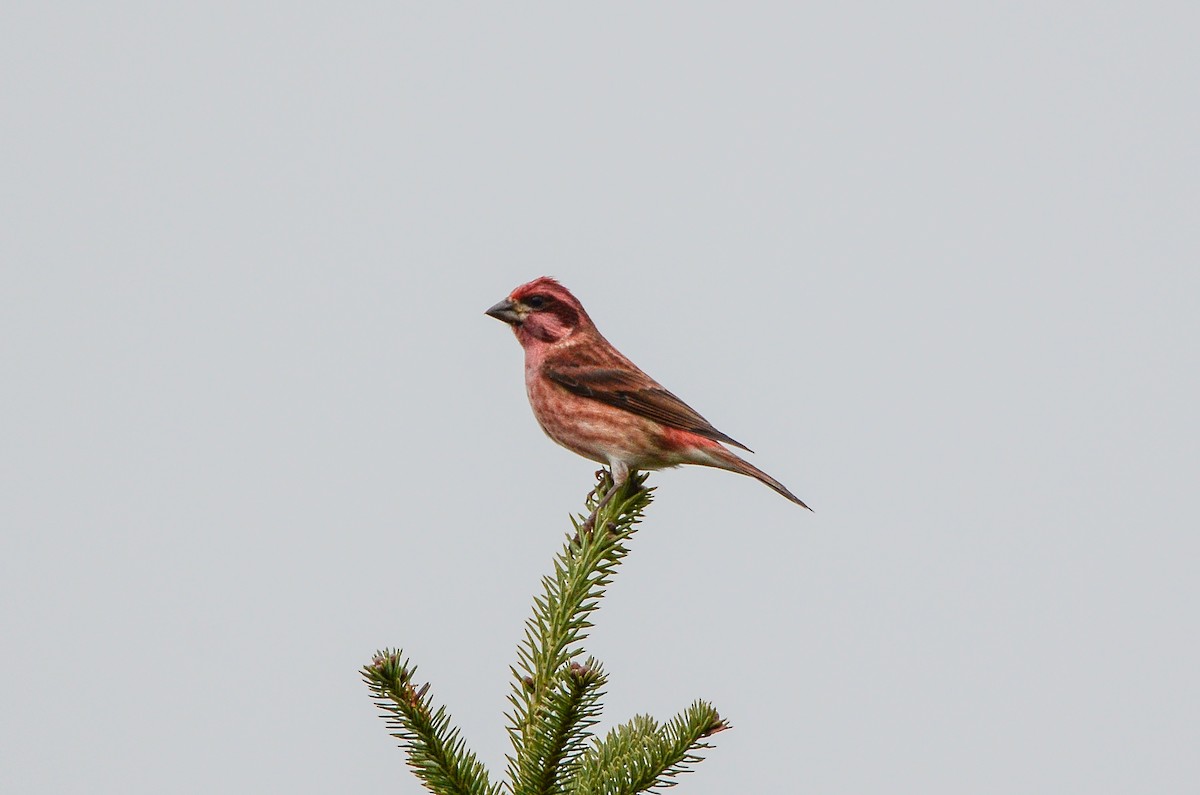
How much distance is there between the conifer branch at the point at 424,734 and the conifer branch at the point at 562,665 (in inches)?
6.3

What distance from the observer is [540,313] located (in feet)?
28.6

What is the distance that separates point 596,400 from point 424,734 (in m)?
4.30

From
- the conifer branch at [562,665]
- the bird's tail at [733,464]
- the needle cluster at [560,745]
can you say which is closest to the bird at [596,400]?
the bird's tail at [733,464]

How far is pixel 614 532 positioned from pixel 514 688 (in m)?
1.33

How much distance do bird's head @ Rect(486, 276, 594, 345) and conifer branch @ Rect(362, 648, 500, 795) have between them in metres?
5.02

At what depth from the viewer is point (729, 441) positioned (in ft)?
24.5

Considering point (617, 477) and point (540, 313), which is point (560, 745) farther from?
point (540, 313)

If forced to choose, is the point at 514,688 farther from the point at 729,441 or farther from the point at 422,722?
the point at 729,441

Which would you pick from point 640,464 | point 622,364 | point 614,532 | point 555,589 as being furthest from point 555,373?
point 555,589

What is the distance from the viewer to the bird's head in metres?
8.68

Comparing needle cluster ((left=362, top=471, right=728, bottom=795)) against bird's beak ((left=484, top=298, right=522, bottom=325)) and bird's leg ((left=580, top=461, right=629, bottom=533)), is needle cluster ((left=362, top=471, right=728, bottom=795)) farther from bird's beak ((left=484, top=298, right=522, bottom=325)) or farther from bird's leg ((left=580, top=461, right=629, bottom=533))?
bird's beak ((left=484, top=298, right=522, bottom=325))

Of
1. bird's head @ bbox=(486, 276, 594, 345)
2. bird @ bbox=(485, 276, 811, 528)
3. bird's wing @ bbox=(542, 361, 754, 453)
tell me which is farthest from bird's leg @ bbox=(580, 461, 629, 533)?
bird's head @ bbox=(486, 276, 594, 345)

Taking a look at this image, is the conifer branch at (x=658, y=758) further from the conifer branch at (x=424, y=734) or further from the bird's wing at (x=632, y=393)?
the bird's wing at (x=632, y=393)

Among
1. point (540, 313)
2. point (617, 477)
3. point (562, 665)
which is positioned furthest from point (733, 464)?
point (562, 665)
